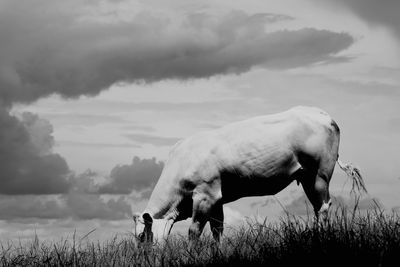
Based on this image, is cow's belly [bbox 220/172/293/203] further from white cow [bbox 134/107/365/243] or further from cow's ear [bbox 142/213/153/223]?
cow's ear [bbox 142/213/153/223]

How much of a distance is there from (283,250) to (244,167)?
15.6ft

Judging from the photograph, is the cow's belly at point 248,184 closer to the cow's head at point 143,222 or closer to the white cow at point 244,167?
the white cow at point 244,167

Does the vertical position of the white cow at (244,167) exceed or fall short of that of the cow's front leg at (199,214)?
it exceeds it

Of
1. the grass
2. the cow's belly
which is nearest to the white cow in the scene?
the cow's belly

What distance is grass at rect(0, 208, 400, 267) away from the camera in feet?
17.4

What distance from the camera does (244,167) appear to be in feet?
34.3

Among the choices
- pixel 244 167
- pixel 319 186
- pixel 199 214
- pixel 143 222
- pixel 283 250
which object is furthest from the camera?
pixel 319 186

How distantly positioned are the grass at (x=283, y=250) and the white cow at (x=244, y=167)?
187 cm

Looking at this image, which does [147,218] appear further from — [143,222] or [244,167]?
[244,167]

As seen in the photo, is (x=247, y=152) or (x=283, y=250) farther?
(x=247, y=152)

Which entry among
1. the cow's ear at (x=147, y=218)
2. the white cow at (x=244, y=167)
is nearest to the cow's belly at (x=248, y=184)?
the white cow at (x=244, y=167)

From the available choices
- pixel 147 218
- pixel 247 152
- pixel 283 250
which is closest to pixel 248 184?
pixel 247 152

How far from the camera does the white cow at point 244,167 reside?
10367mm

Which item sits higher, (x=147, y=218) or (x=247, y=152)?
(x=247, y=152)
